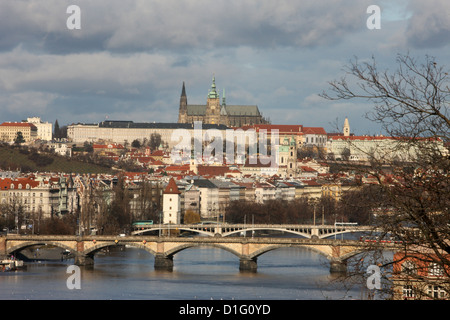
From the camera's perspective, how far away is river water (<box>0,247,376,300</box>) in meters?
23.5

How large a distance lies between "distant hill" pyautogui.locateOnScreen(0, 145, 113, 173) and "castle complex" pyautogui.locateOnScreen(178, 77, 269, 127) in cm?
4830

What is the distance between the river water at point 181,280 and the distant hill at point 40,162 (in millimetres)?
46475

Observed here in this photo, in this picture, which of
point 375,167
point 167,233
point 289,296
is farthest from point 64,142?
point 375,167

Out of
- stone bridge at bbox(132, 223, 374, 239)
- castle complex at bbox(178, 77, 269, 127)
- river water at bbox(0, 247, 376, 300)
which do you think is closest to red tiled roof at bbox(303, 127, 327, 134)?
castle complex at bbox(178, 77, 269, 127)

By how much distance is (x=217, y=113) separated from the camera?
138 m

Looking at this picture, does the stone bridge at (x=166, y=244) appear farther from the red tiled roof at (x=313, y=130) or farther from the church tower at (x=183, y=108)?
the church tower at (x=183, y=108)

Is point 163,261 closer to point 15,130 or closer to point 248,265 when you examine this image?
point 248,265

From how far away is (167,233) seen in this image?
4425 cm

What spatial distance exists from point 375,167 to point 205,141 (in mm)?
120396

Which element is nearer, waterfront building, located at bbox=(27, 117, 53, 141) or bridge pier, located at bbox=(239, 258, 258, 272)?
bridge pier, located at bbox=(239, 258, 258, 272)

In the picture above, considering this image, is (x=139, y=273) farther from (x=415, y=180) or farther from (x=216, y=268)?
(x=415, y=180)

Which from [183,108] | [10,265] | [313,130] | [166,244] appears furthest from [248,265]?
[183,108]

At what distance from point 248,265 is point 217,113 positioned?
106 meters
